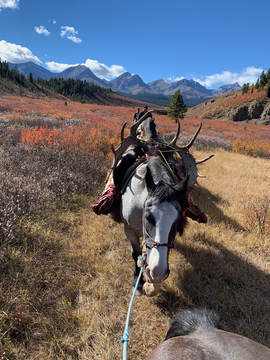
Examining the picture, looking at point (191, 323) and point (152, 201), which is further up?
point (152, 201)

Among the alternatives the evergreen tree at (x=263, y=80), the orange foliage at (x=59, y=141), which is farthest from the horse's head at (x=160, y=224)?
the evergreen tree at (x=263, y=80)

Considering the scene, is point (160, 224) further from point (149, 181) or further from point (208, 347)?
point (208, 347)

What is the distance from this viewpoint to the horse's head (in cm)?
165

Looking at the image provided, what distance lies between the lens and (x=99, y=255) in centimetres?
336

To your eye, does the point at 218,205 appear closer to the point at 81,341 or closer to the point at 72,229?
the point at 72,229

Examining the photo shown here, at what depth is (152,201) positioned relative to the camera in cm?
181

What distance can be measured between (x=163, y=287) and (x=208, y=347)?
5.37 feet

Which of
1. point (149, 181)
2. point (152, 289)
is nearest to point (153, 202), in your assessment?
point (149, 181)

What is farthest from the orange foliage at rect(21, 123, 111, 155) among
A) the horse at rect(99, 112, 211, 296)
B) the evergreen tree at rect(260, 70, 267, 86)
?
the evergreen tree at rect(260, 70, 267, 86)

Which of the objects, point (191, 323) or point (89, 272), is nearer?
point (191, 323)

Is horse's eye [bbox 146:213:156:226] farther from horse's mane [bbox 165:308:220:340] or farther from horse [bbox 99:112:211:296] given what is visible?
horse's mane [bbox 165:308:220:340]

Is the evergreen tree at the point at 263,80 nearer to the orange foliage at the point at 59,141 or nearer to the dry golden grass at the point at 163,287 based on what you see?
the orange foliage at the point at 59,141

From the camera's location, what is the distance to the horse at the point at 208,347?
48.3 inches

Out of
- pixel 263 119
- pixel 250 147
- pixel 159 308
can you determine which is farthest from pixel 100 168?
pixel 263 119
